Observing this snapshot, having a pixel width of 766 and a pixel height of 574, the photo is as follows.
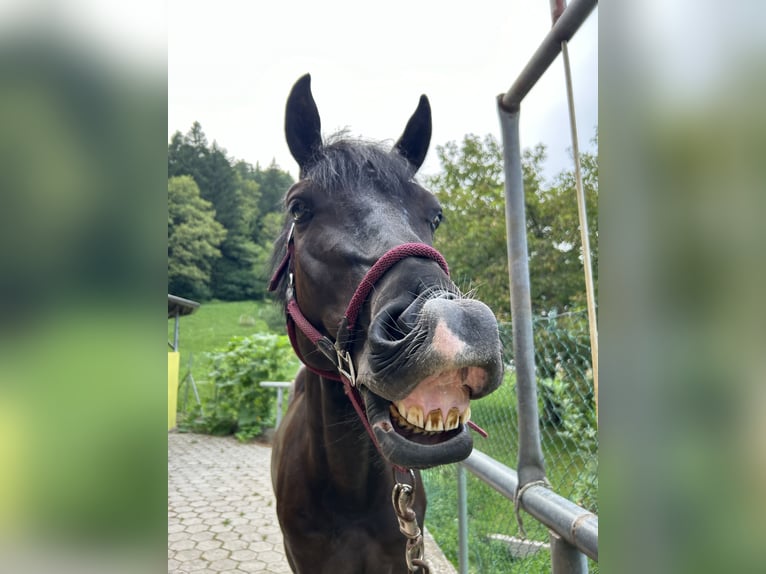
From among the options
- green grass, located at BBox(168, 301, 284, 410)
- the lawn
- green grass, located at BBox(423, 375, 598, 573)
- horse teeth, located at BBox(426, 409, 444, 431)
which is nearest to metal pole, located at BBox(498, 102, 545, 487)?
horse teeth, located at BBox(426, 409, 444, 431)

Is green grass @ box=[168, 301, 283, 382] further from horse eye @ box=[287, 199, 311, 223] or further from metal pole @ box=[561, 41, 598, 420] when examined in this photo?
metal pole @ box=[561, 41, 598, 420]

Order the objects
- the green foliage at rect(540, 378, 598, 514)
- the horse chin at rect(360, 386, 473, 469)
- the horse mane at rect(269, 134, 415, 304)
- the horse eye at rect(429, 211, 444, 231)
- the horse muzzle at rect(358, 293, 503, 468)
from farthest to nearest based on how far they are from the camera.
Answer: the green foliage at rect(540, 378, 598, 514) → the horse eye at rect(429, 211, 444, 231) → the horse mane at rect(269, 134, 415, 304) → the horse chin at rect(360, 386, 473, 469) → the horse muzzle at rect(358, 293, 503, 468)

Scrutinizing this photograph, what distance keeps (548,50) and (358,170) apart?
725 millimetres

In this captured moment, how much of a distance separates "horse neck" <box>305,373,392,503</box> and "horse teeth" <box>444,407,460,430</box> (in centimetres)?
76

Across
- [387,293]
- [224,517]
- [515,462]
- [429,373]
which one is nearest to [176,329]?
[224,517]

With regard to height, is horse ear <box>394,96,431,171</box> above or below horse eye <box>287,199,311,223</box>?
above

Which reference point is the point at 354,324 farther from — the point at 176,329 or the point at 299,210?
the point at 176,329

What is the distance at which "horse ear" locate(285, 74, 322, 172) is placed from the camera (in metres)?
1.92

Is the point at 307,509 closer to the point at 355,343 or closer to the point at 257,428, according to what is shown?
the point at 355,343

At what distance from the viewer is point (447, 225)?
1259 centimetres

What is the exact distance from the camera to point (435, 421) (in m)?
1.23

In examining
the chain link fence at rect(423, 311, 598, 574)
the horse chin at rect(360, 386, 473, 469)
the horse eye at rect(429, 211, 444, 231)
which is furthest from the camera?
the chain link fence at rect(423, 311, 598, 574)
